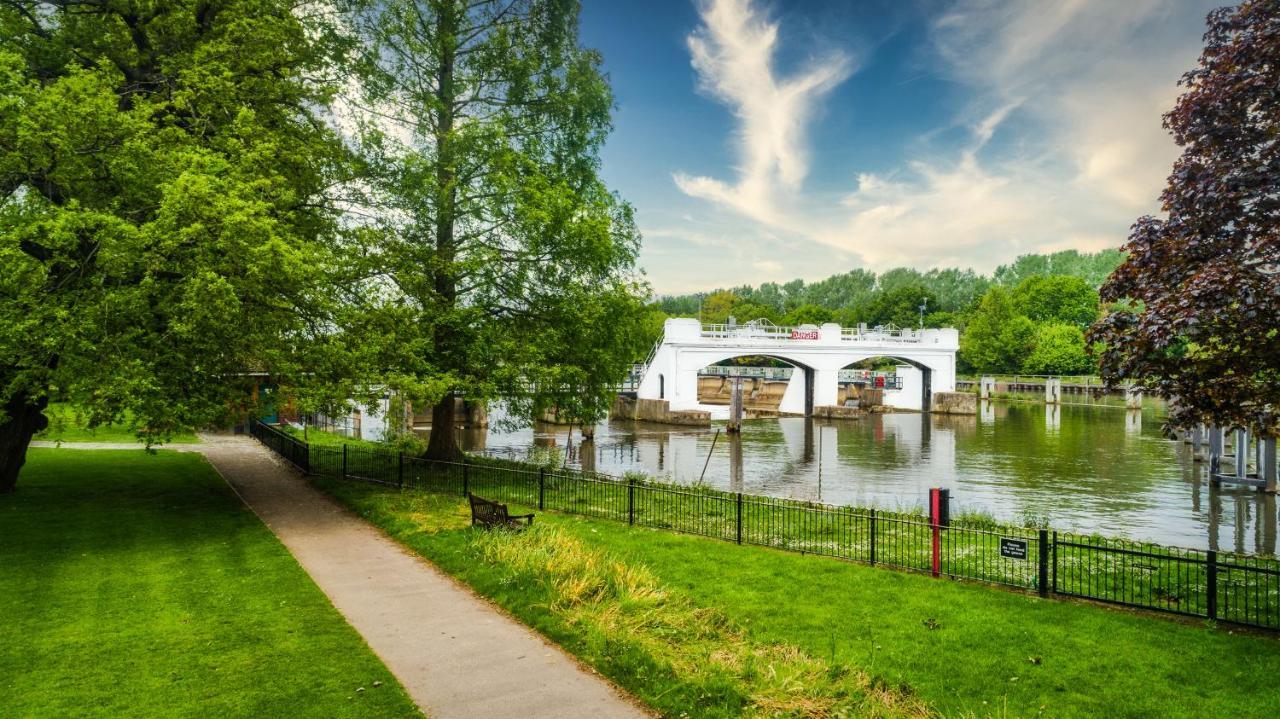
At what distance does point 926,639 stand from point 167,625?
9741 mm

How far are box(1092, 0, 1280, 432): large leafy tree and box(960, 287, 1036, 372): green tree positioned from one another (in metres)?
102

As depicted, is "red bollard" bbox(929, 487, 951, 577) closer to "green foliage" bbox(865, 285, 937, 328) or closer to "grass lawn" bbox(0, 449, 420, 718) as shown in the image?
"grass lawn" bbox(0, 449, 420, 718)

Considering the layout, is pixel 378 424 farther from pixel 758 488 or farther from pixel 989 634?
pixel 989 634

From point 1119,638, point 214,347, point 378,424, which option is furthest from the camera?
point 378,424

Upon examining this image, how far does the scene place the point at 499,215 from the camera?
21750 mm

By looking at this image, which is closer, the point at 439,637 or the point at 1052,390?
the point at 439,637

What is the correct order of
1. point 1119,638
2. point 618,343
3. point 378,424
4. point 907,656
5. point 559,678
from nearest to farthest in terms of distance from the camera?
1. point 559,678
2. point 907,656
3. point 1119,638
4. point 618,343
5. point 378,424

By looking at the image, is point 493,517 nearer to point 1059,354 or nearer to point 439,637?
point 439,637

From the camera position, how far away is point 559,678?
26.7 feet

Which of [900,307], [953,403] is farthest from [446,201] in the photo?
[900,307]

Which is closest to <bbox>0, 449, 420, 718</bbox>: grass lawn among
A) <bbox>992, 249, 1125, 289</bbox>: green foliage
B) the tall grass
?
the tall grass

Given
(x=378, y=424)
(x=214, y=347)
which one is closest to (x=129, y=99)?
(x=214, y=347)

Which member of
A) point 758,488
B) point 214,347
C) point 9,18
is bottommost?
point 758,488

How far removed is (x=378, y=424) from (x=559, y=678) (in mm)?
49160
